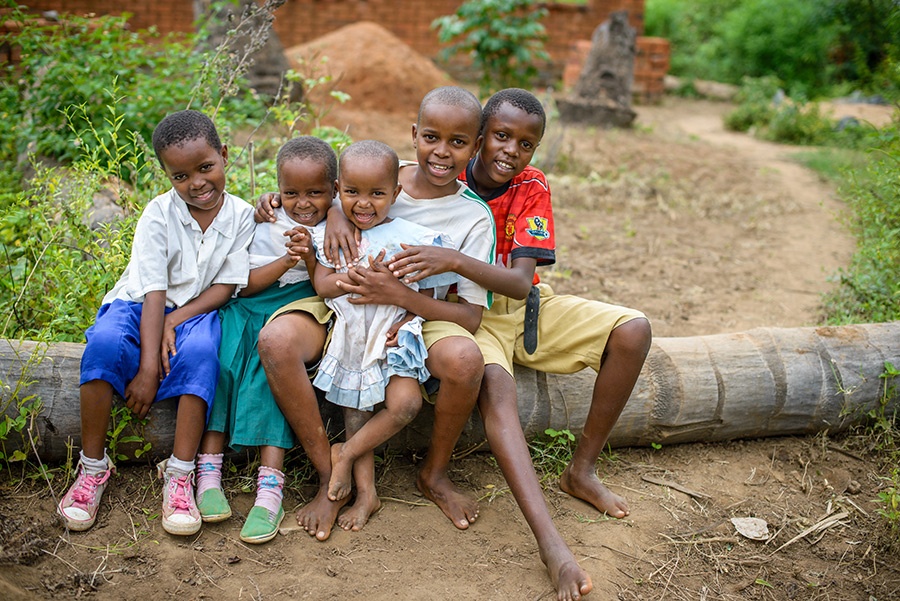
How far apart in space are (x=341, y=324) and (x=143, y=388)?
2.03 feet

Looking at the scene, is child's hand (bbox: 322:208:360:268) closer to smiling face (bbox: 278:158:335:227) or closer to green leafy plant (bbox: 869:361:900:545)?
smiling face (bbox: 278:158:335:227)

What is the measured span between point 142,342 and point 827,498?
2397 millimetres

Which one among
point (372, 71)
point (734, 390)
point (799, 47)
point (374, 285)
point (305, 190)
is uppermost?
point (799, 47)

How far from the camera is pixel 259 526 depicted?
7.27 ft

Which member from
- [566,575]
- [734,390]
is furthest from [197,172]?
[734,390]

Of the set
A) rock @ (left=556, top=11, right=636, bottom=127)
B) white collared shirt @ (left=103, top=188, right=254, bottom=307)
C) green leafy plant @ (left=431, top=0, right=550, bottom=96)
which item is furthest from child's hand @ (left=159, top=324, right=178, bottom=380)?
rock @ (left=556, top=11, right=636, bottom=127)

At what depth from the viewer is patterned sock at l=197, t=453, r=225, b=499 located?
2.30m

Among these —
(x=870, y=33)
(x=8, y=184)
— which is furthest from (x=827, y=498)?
(x=870, y=33)

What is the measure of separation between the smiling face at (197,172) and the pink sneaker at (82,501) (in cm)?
86

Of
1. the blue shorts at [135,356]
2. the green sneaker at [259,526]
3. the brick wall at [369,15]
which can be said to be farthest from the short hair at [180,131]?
the brick wall at [369,15]

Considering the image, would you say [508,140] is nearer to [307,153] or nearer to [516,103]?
[516,103]

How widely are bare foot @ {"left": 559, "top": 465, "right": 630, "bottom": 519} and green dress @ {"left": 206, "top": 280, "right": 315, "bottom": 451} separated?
94 centimetres

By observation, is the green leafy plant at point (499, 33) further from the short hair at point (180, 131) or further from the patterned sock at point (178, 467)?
the patterned sock at point (178, 467)

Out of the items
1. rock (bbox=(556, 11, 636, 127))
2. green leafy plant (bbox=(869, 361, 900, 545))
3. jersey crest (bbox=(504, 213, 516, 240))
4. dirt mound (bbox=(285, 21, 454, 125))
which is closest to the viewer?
jersey crest (bbox=(504, 213, 516, 240))
